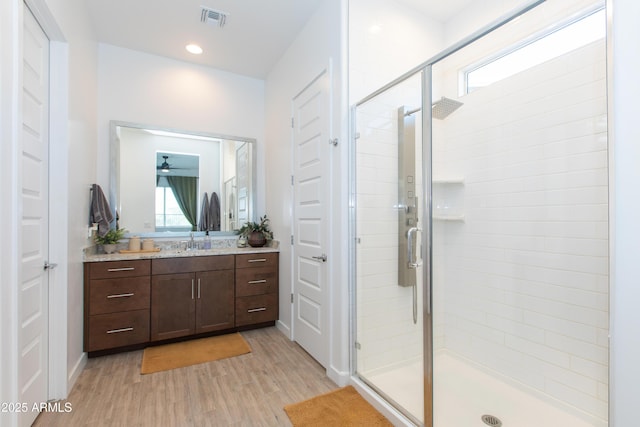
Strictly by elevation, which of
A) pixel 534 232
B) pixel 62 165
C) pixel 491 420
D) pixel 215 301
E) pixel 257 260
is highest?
pixel 62 165

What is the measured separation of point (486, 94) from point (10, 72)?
9.56 feet

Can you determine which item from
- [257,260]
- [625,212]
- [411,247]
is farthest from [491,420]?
[257,260]

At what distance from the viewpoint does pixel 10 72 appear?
137 cm

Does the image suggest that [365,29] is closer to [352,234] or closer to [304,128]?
[304,128]

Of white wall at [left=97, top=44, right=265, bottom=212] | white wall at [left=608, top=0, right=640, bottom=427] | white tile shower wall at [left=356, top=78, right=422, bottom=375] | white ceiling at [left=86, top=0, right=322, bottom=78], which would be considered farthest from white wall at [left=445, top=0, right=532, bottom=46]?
white wall at [left=97, top=44, right=265, bottom=212]

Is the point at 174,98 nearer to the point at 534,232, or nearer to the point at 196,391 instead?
the point at 196,391

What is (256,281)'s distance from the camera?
3.27 meters

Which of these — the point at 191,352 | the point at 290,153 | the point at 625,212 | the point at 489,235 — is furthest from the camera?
the point at 290,153

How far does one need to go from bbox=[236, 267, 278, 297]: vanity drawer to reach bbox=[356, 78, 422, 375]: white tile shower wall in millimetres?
1344

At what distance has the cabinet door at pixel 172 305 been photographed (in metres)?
2.83

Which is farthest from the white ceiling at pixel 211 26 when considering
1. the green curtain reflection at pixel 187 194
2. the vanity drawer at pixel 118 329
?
the vanity drawer at pixel 118 329

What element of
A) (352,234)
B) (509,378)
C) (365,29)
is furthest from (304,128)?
(509,378)

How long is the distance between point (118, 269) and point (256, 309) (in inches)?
53.1

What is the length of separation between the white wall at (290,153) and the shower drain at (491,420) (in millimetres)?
900
